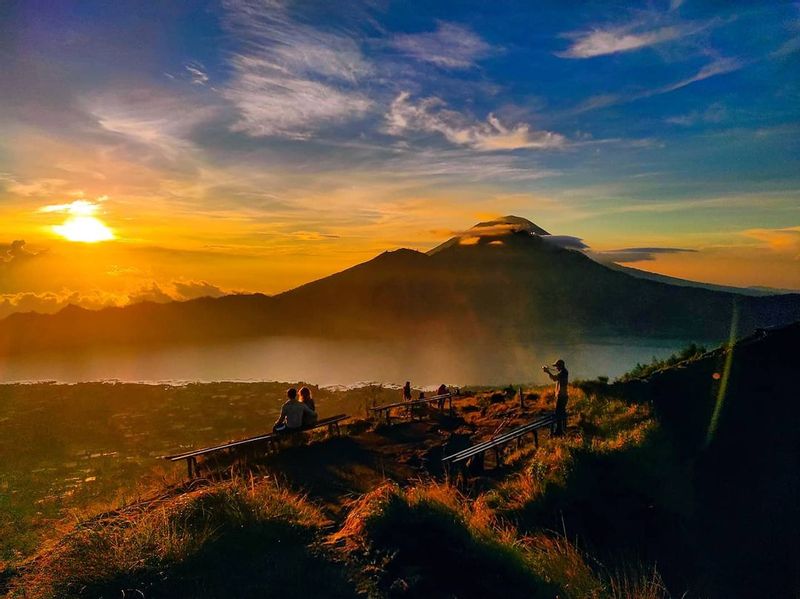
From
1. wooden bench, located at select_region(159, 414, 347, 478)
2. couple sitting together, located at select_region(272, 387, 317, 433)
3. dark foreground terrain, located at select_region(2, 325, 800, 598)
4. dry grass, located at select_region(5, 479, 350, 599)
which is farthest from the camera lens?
couple sitting together, located at select_region(272, 387, 317, 433)

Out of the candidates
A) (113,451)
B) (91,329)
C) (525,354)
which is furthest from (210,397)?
(91,329)

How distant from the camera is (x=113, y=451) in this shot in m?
31.2

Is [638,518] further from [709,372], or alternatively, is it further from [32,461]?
[32,461]

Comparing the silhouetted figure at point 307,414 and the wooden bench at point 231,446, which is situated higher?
the silhouetted figure at point 307,414

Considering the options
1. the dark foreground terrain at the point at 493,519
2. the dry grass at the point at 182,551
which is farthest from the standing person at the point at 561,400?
the dry grass at the point at 182,551

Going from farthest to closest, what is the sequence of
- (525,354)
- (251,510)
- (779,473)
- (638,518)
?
(525,354), (779,473), (638,518), (251,510)

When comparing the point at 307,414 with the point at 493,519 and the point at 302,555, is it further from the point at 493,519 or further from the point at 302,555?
the point at 302,555

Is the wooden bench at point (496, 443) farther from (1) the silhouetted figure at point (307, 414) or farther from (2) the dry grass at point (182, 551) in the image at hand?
(2) the dry grass at point (182, 551)

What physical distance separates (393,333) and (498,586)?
177379 millimetres

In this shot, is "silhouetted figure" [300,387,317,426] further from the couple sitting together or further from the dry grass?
the dry grass

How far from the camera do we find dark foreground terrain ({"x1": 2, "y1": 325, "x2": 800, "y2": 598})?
15.1 feet

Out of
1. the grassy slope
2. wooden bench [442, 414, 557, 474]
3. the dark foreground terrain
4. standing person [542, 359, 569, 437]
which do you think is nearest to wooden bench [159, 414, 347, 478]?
the dark foreground terrain

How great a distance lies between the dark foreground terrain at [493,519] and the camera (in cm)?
462

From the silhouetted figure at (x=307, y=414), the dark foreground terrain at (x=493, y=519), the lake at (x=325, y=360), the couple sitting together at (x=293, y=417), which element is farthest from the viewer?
the lake at (x=325, y=360)
